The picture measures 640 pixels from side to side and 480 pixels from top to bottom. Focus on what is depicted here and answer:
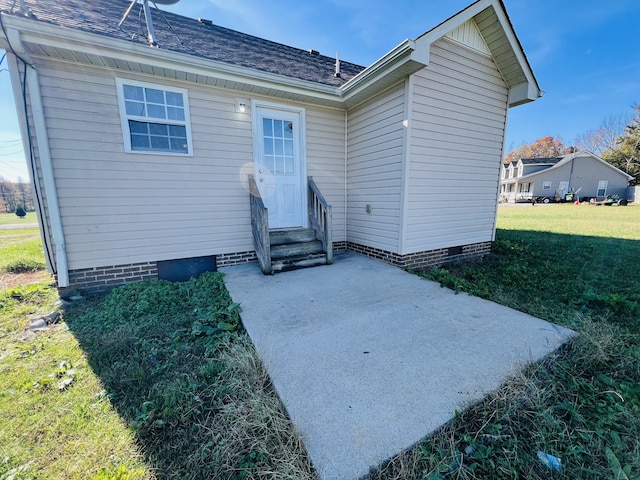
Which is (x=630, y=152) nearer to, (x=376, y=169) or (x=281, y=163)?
(x=376, y=169)

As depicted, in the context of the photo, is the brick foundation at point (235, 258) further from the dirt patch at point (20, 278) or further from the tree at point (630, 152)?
the tree at point (630, 152)

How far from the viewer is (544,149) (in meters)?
45.9

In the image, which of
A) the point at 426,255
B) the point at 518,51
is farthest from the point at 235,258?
the point at 518,51

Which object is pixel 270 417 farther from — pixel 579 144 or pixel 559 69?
pixel 579 144

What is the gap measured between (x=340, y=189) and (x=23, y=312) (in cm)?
526

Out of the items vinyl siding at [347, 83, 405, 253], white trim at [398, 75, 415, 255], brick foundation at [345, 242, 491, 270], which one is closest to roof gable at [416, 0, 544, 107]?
white trim at [398, 75, 415, 255]

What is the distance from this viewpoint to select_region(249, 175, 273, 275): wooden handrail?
4058 mm

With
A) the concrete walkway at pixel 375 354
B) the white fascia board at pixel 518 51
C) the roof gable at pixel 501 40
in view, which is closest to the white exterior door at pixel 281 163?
the concrete walkway at pixel 375 354

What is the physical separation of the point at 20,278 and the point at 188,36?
525 centimetres

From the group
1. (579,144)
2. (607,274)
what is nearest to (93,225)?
(607,274)

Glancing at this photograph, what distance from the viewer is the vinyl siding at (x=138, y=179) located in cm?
355

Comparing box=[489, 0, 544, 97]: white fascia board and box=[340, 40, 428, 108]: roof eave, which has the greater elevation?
box=[489, 0, 544, 97]: white fascia board

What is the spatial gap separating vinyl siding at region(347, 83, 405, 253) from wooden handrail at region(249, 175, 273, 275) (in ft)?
6.90

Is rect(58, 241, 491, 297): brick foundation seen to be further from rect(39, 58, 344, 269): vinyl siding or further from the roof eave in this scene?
the roof eave
